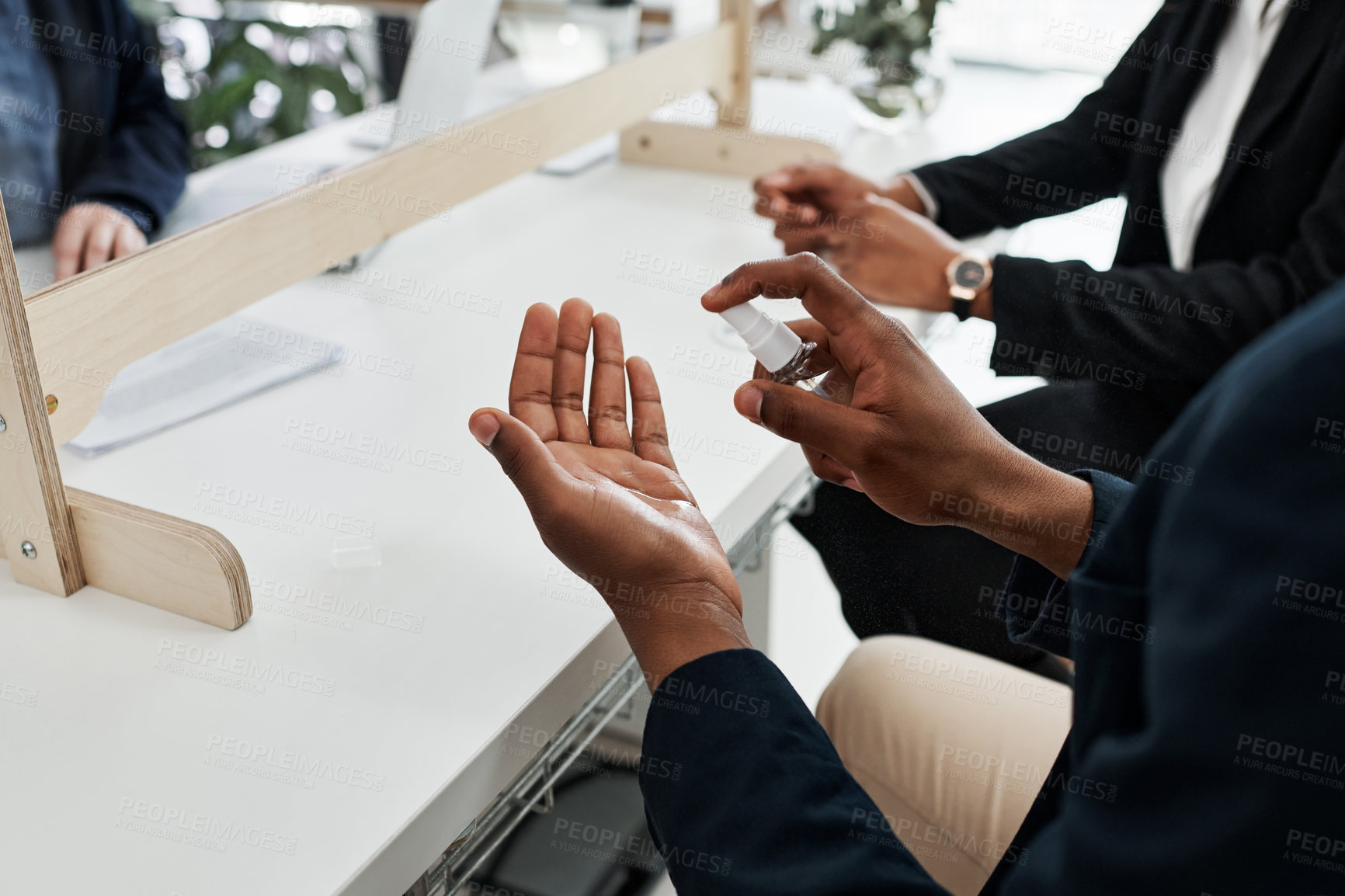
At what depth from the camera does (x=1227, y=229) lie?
1.10 m

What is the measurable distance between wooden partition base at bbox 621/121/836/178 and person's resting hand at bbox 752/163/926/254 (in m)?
0.21

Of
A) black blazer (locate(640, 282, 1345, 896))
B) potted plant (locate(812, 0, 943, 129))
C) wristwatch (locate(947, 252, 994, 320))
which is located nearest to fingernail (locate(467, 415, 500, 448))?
black blazer (locate(640, 282, 1345, 896))

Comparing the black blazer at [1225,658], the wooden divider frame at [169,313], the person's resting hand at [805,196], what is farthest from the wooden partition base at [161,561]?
the person's resting hand at [805,196]

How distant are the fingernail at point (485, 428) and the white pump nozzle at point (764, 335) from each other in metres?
0.18

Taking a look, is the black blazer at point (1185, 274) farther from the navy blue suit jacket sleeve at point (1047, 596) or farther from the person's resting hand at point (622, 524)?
the person's resting hand at point (622, 524)

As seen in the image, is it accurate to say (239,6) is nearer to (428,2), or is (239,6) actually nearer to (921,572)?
(428,2)

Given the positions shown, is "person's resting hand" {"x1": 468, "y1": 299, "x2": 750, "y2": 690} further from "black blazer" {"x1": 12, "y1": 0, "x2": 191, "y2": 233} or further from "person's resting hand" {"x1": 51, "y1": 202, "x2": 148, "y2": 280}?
"black blazer" {"x1": 12, "y1": 0, "x2": 191, "y2": 233}

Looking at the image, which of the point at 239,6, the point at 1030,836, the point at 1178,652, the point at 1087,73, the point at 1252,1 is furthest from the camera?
the point at 239,6

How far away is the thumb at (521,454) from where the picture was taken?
0.57 metres

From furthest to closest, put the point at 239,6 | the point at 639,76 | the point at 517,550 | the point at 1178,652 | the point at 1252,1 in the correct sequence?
the point at 239,6 < the point at 639,76 < the point at 1252,1 < the point at 517,550 < the point at 1178,652

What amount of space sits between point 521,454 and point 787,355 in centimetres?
21

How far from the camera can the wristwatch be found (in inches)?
44.2

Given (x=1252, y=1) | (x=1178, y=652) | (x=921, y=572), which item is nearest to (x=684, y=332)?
(x=921, y=572)

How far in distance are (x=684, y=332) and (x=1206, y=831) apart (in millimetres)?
794
